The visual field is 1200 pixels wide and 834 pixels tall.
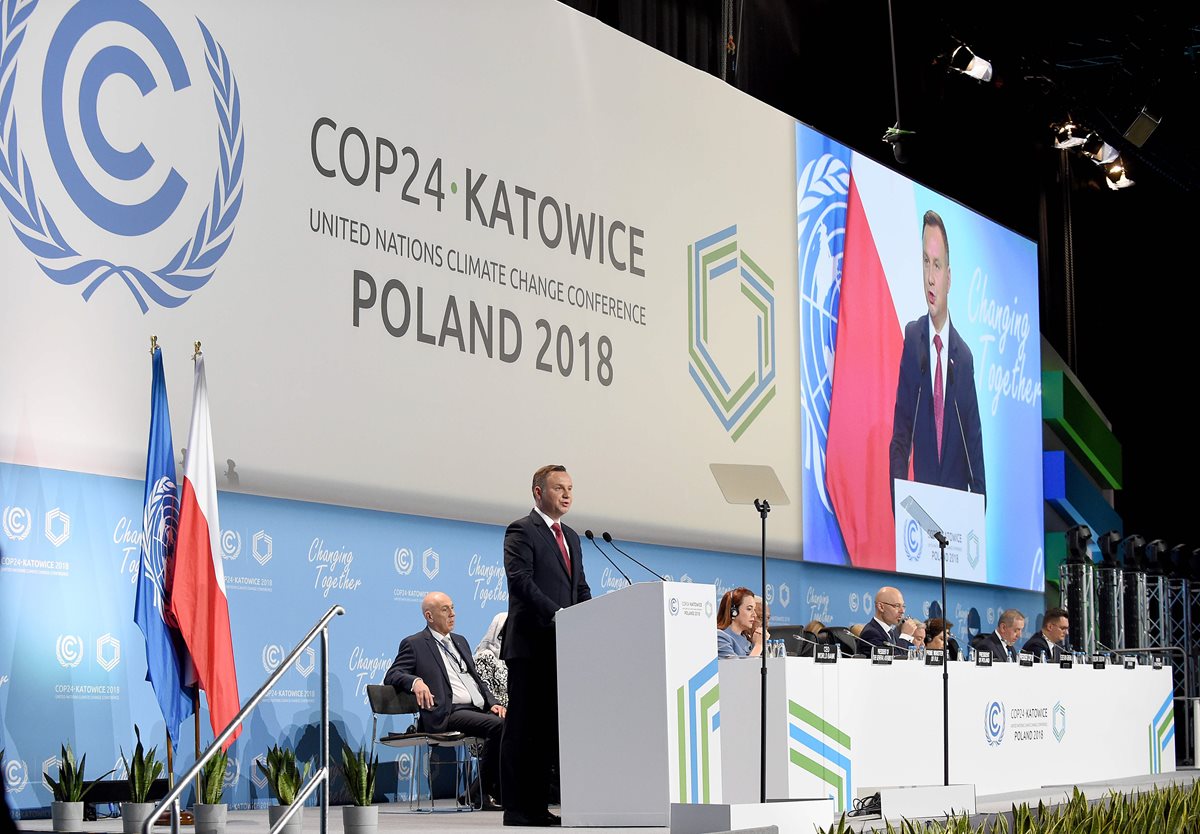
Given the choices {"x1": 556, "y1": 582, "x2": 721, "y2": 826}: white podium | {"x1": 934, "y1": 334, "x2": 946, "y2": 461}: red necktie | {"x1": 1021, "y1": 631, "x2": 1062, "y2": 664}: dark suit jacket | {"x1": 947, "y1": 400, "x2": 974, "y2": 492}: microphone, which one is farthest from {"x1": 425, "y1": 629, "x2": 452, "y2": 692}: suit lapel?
{"x1": 947, "y1": 400, "x2": 974, "y2": 492}: microphone

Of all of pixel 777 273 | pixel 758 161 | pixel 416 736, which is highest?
pixel 758 161

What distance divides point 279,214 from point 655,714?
3.21m

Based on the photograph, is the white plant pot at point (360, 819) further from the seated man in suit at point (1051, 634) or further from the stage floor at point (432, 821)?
the seated man in suit at point (1051, 634)

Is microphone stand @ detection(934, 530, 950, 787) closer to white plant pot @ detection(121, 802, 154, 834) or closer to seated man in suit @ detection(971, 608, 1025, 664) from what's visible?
seated man in suit @ detection(971, 608, 1025, 664)

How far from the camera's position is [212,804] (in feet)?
15.2

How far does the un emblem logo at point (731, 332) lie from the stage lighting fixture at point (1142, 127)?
3980mm

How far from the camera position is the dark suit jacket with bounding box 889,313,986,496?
39.1 ft

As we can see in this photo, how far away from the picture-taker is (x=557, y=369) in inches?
338

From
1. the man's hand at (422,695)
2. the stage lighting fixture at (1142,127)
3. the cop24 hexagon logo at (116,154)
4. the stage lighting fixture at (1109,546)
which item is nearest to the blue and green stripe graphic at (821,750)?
the man's hand at (422,695)

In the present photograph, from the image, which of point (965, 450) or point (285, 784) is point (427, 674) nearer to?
point (285, 784)

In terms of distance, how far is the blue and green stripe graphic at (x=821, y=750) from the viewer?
6.30 metres

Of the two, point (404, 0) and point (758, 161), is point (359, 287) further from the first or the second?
point (758, 161)

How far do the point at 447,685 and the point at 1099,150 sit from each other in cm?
844

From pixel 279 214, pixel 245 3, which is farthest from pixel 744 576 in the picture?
pixel 245 3
